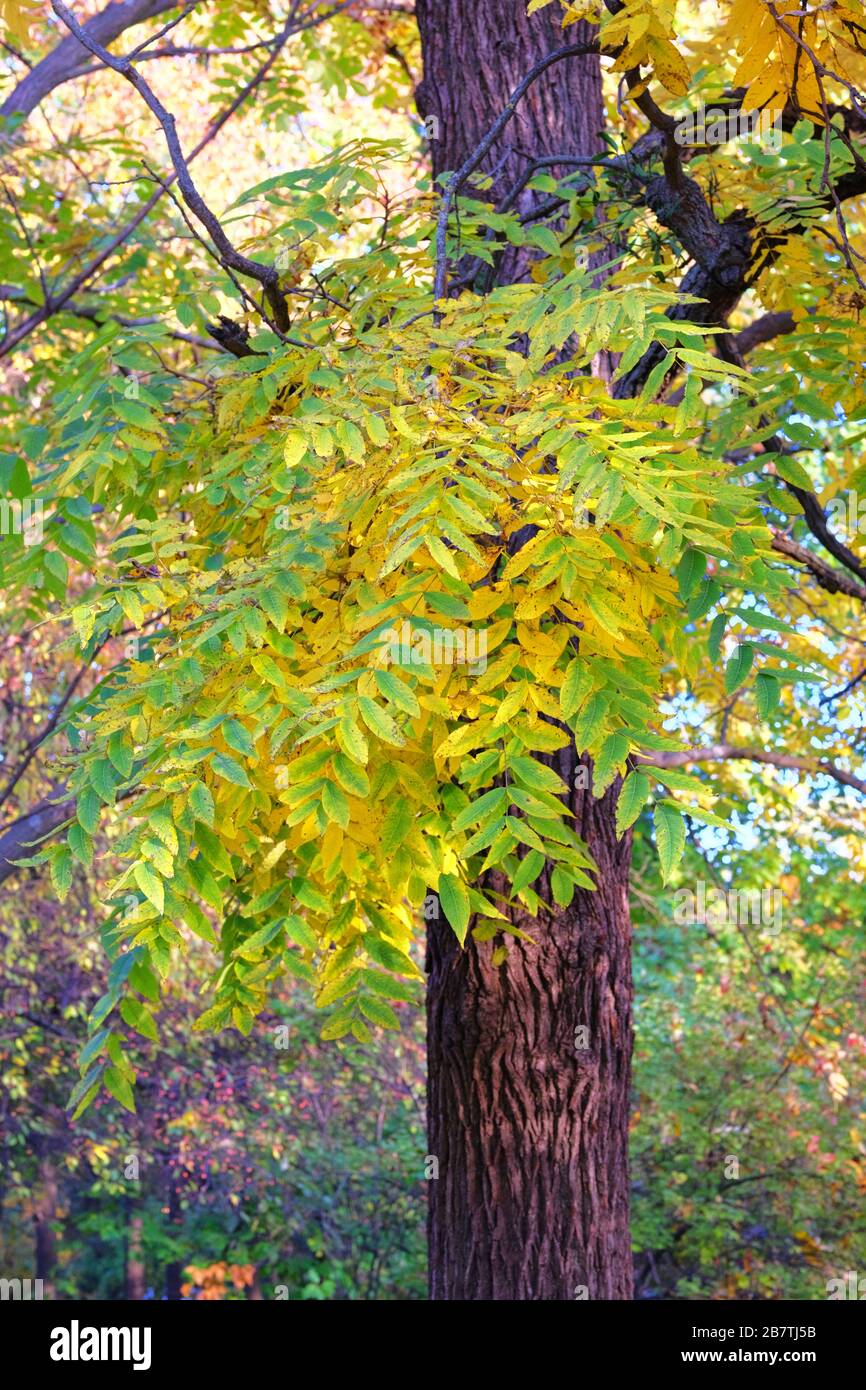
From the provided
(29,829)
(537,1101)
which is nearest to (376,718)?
(537,1101)

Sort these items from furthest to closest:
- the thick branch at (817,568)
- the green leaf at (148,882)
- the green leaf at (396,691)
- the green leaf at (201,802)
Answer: the thick branch at (817,568) → the green leaf at (201,802) → the green leaf at (148,882) → the green leaf at (396,691)

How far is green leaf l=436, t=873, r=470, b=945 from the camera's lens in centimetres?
268

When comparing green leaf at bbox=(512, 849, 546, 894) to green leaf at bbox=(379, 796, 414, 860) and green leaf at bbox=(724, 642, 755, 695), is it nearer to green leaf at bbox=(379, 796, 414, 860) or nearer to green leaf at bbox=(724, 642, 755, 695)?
green leaf at bbox=(379, 796, 414, 860)

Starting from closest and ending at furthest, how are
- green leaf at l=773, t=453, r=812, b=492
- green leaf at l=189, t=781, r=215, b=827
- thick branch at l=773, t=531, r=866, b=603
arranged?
green leaf at l=189, t=781, r=215, b=827, green leaf at l=773, t=453, r=812, b=492, thick branch at l=773, t=531, r=866, b=603

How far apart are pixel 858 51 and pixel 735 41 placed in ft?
3.62

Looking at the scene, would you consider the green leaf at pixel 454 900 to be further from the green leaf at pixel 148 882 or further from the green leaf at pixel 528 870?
the green leaf at pixel 148 882

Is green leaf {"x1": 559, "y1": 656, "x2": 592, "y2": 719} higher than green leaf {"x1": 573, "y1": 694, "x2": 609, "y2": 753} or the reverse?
higher

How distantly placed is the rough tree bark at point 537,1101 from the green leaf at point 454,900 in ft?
4.24

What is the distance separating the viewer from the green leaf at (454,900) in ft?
8.78

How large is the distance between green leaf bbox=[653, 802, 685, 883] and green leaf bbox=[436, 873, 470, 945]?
550mm

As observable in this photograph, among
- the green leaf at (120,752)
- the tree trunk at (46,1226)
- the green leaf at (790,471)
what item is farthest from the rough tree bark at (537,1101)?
the tree trunk at (46,1226)

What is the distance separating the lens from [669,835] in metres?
2.22

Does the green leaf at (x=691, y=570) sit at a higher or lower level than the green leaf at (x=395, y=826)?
higher

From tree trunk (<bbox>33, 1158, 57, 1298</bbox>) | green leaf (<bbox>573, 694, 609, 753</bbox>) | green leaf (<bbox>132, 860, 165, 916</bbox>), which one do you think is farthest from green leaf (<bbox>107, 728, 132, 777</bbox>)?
tree trunk (<bbox>33, 1158, 57, 1298</bbox>)
